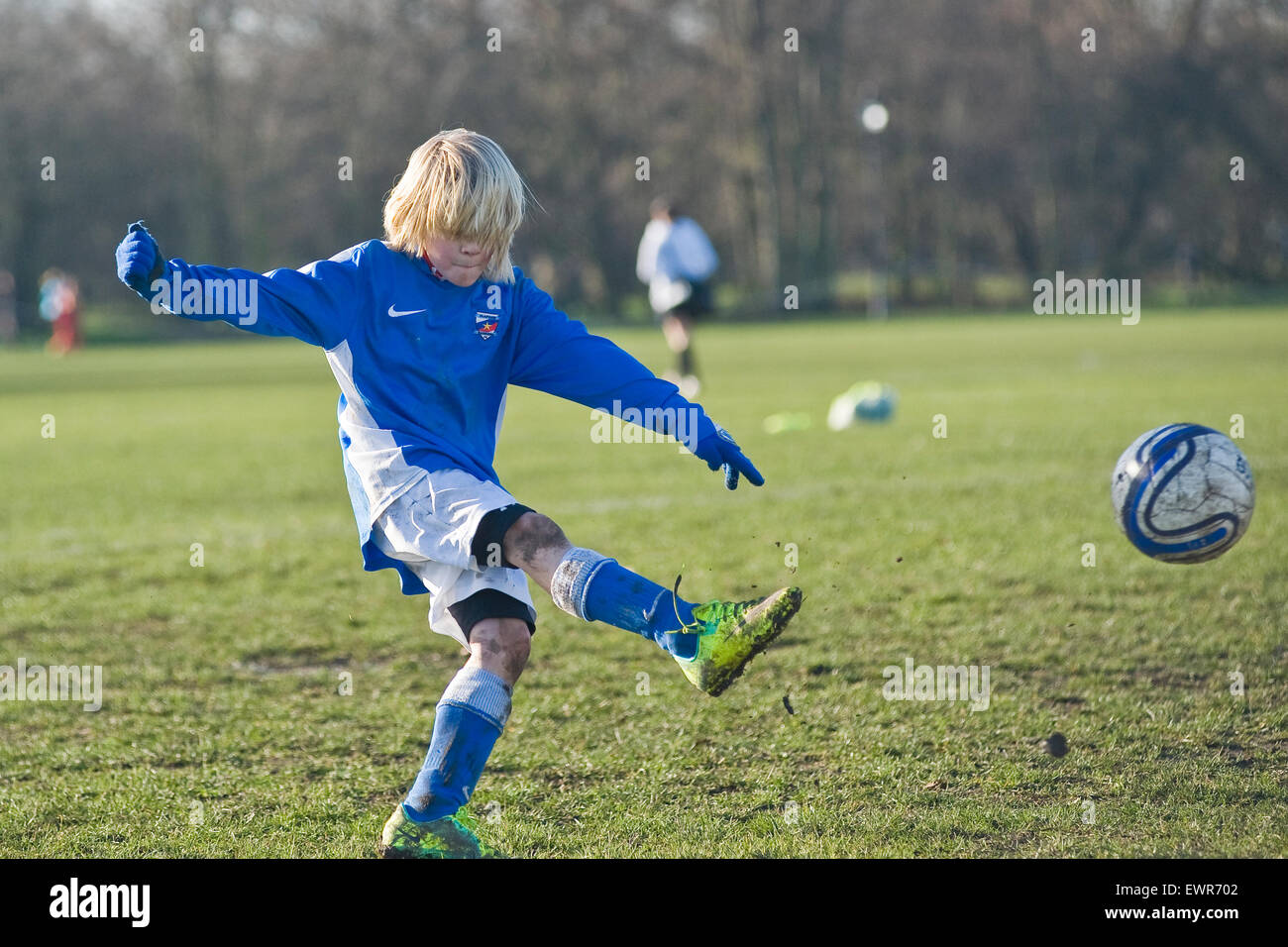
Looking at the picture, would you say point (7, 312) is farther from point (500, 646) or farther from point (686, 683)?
point (500, 646)

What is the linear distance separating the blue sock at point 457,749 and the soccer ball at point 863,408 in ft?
29.4

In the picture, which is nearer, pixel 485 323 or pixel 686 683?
pixel 485 323

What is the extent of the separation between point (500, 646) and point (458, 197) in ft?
3.36

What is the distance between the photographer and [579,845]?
10.6 ft

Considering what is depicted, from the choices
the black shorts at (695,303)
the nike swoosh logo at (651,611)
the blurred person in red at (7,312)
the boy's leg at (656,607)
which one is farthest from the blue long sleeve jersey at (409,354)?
the blurred person in red at (7,312)

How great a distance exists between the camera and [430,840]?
306cm

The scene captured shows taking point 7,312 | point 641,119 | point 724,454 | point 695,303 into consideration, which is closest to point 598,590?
point 724,454

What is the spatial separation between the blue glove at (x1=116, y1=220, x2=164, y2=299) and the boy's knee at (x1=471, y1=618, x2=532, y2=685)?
1.04 meters

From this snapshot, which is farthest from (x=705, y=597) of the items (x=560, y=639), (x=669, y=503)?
Result: (x=669, y=503)

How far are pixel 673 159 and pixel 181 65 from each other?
51.2ft

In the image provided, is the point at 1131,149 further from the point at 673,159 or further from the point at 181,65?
the point at 181,65

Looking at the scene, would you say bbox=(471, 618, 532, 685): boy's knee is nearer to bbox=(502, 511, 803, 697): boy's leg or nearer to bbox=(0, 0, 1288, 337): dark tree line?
bbox=(502, 511, 803, 697): boy's leg

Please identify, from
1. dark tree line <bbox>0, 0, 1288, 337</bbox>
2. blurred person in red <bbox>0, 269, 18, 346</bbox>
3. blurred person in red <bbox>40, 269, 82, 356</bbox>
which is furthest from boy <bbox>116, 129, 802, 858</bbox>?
blurred person in red <bbox>0, 269, 18, 346</bbox>
